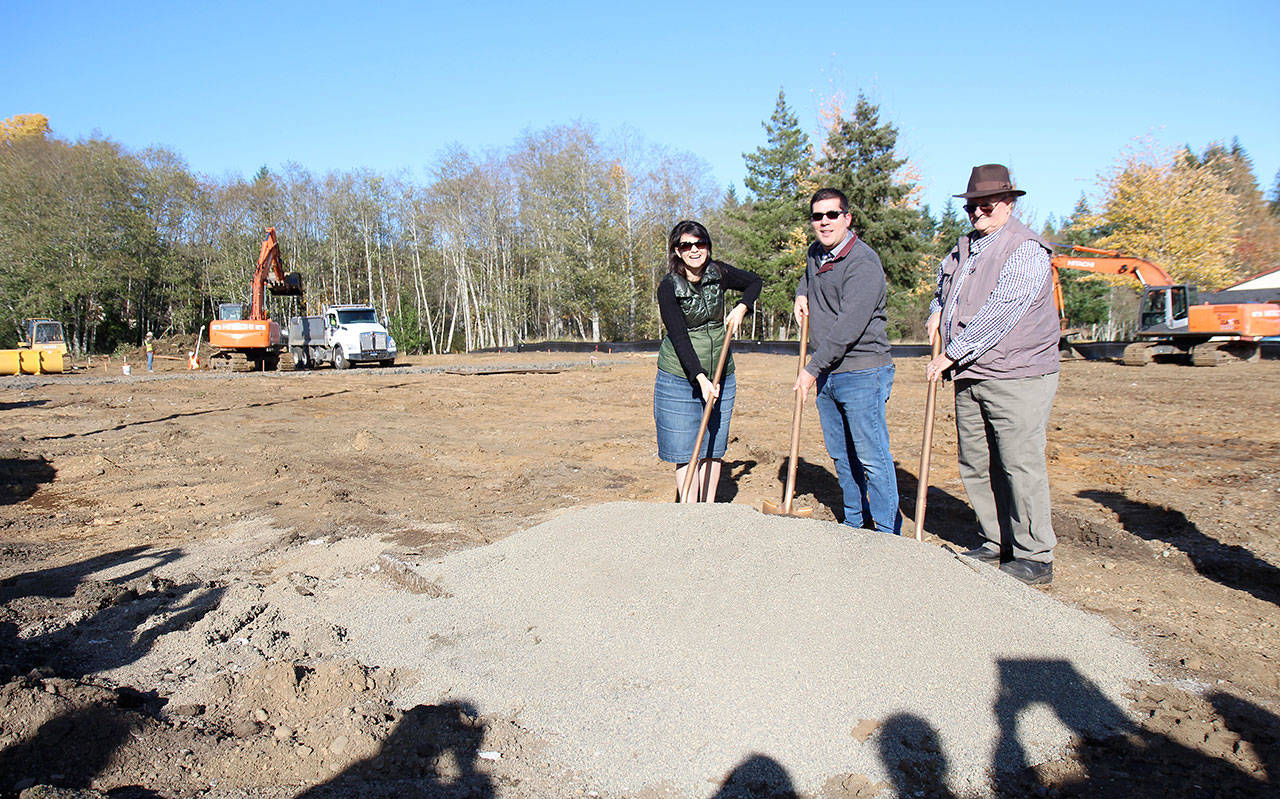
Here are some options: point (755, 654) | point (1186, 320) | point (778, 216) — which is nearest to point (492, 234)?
point (778, 216)

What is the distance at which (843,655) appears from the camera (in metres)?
2.55

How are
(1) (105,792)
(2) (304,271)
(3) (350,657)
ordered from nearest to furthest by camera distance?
(1) (105,792) < (3) (350,657) < (2) (304,271)

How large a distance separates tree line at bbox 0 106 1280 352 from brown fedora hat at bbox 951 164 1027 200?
2532cm

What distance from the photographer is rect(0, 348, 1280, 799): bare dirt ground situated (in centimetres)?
211

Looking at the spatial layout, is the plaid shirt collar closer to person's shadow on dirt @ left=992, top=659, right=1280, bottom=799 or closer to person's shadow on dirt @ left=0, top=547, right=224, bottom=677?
person's shadow on dirt @ left=992, top=659, right=1280, bottom=799

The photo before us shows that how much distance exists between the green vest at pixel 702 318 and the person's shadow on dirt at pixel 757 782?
2.29 m

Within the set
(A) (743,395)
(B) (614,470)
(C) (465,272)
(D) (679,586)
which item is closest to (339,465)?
(B) (614,470)

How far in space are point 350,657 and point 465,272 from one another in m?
40.1

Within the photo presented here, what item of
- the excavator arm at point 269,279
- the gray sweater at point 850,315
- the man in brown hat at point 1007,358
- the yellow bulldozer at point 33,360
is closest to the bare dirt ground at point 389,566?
the man in brown hat at point 1007,358

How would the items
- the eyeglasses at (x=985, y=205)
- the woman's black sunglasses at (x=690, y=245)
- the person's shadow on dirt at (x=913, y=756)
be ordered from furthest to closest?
the woman's black sunglasses at (x=690, y=245) < the eyeglasses at (x=985, y=205) < the person's shadow on dirt at (x=913, y=756)

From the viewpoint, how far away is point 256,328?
2056 cm

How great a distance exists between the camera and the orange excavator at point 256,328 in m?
20.4

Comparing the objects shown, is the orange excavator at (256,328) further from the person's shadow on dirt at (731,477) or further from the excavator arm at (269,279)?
the person's shadow on dirt at (731,477)

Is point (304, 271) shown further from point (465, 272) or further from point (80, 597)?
point (80, 597)
